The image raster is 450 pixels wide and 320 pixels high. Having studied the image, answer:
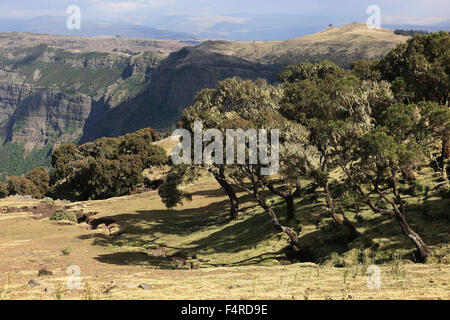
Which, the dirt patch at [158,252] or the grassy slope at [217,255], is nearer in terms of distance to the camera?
the grassy slope at [217,255]

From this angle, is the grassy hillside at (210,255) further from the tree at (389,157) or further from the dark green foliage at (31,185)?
the dark green foliage at (31,185)

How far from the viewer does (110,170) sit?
73875 mm

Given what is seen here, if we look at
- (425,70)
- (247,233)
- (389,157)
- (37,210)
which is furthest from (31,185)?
(389,157)

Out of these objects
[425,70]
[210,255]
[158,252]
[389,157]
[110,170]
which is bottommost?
[158,252]

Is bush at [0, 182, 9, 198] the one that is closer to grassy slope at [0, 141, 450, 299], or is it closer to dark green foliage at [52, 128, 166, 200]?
dark green foliage at [52, 128, 166, 200]

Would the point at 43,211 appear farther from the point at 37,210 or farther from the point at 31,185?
the point at 31,185

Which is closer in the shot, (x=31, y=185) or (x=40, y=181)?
(x=31, y=185)

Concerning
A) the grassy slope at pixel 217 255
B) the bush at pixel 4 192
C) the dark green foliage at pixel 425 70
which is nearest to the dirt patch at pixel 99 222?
the grassy slope at pixel 217 255

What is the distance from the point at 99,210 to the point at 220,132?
31.2 m

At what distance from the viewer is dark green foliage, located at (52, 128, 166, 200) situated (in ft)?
242

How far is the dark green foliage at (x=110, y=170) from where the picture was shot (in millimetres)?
73750

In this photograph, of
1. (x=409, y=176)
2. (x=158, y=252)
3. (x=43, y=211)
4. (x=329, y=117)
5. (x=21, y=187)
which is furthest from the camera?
(x=21, y=187)

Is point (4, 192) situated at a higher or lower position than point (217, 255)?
lower
